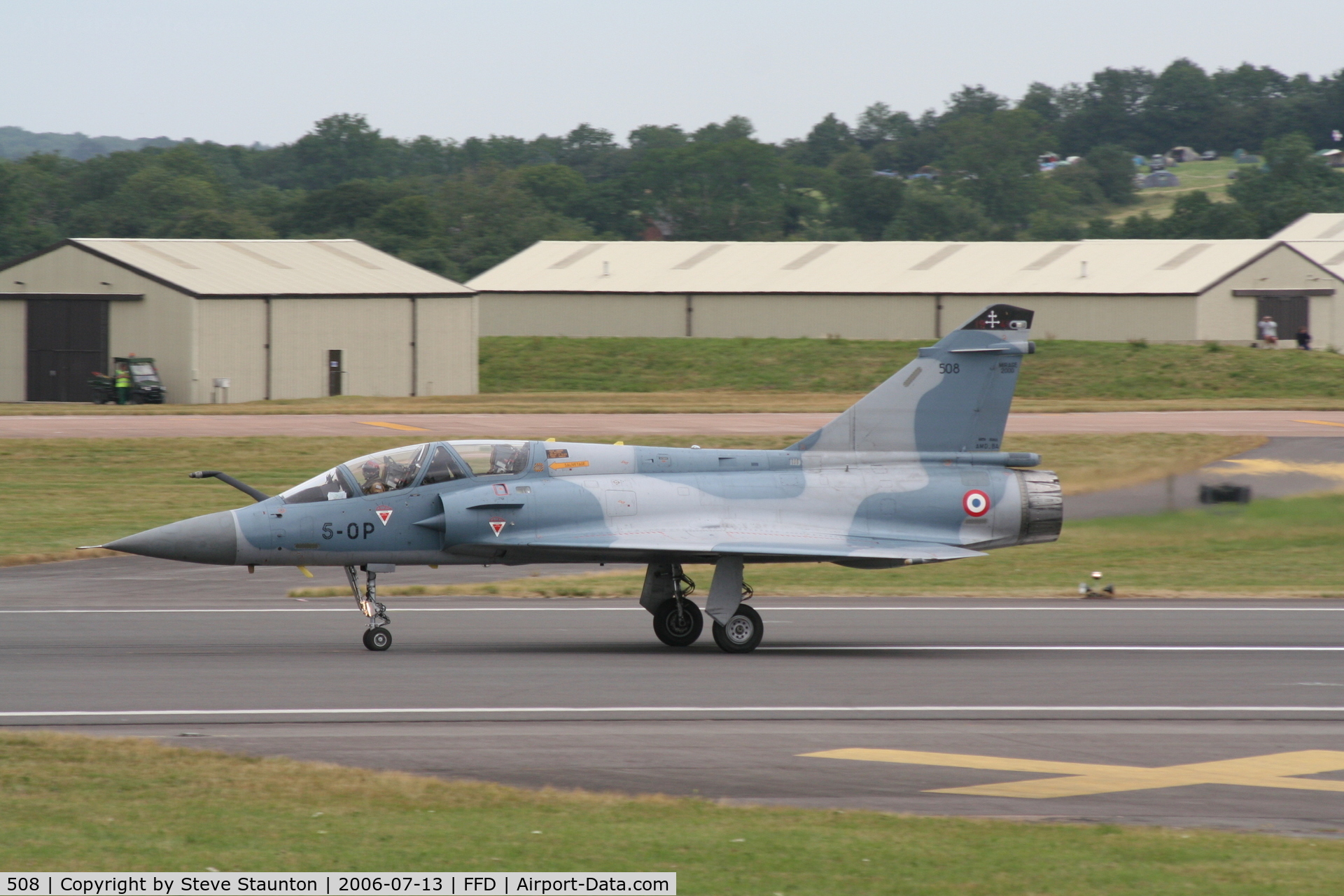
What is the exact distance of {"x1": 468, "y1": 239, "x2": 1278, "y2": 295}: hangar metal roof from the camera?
74750 mm

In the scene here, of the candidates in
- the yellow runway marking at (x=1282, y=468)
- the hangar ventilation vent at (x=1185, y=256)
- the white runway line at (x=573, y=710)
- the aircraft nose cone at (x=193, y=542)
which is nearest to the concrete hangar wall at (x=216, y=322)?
the hangar ventilation vent at (x=1185, y=256)

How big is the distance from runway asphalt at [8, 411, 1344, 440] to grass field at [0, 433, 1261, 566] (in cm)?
149

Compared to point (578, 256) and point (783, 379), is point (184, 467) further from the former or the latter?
point (578, 256)

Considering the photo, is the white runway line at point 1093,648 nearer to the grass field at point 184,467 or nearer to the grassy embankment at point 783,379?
the grass field at point 184,467

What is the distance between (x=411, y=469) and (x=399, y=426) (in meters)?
28.3

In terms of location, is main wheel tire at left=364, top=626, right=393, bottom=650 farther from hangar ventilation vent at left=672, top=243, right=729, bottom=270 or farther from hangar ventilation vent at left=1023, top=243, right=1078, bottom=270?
hangar ventilation vent at left=672, top=243, right=729, bottom=270

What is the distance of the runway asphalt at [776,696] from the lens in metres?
12.2

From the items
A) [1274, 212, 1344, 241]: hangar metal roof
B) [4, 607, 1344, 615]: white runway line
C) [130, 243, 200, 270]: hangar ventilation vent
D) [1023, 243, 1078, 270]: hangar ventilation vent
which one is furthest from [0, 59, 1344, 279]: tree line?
[4, 607, 1344, 615]: white runway line

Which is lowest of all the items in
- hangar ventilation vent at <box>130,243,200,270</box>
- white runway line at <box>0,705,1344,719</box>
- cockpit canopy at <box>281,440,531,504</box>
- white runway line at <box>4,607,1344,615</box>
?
white runway line at <box>0,705,1344,719</box>

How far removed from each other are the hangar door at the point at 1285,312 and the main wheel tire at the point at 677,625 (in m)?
61.6

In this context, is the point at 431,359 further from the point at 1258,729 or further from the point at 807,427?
the point at 1258,729

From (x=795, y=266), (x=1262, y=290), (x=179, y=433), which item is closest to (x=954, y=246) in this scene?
(x=795, y=266)

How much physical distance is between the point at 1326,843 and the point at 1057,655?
27.7ft

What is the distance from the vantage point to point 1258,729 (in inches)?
566
